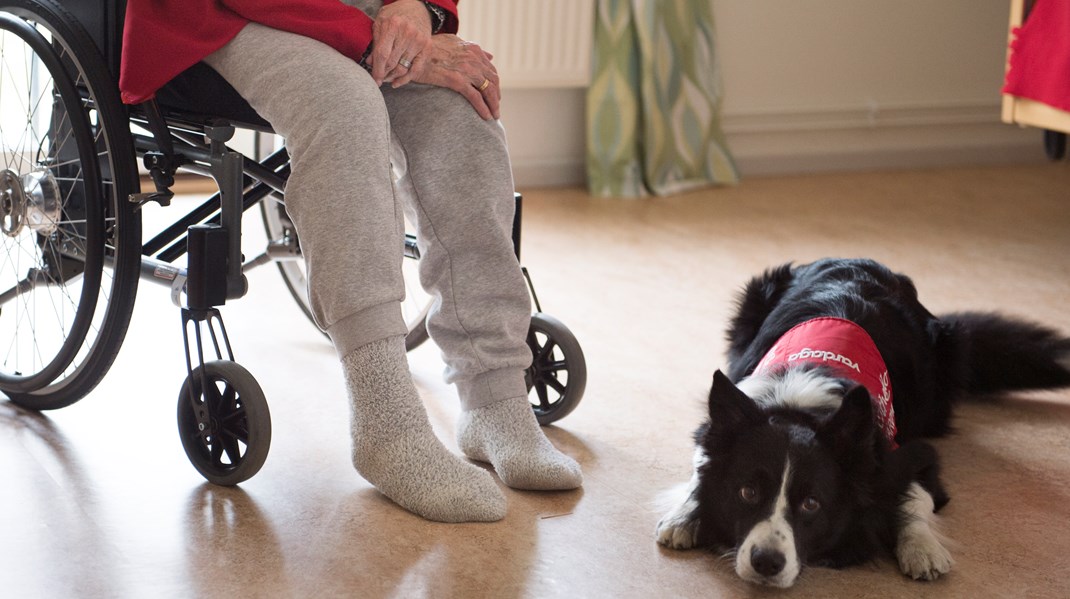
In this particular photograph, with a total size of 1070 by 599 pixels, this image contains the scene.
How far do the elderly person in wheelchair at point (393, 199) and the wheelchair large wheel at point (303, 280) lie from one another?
191mm

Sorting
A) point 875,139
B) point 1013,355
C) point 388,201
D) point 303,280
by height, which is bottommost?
point 875,139

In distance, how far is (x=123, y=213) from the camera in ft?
4.50

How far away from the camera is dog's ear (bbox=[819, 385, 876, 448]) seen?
1.17 m

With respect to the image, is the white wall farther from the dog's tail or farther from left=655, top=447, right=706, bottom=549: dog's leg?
left=655, top=447, right=706, bottom=549: dog's leg

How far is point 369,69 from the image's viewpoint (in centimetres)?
138

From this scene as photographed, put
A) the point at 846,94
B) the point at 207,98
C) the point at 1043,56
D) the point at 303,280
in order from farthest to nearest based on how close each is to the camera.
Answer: the point at 846,94, the point at 1043,56, the point at 303,280, the point at 207,98

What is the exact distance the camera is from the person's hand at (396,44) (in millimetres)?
1363

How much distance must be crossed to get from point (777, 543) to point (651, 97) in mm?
2428

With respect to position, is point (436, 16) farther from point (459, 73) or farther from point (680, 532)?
point (680, 532)

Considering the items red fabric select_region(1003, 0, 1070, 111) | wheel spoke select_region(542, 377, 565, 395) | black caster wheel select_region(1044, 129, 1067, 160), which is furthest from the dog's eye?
black caster wheel select_region(1044, 129, 1067, 160)

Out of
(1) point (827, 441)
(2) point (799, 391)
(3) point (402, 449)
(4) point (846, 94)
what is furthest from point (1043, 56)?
(3) point (402, 449)

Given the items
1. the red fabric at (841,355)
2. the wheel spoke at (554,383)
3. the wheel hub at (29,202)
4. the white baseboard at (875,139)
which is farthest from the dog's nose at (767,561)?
the white baseboard at (875,139)

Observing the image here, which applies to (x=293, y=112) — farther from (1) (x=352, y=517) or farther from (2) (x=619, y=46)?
(2) (x=619, y=46)

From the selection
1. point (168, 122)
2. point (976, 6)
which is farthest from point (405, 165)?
point (976, 6)
